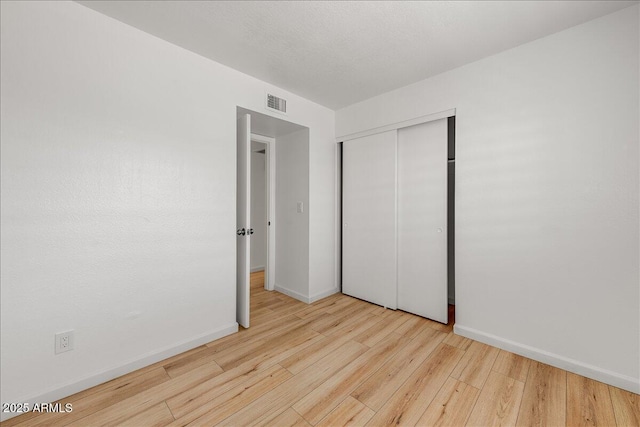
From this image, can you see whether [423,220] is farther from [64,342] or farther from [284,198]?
[64,342]

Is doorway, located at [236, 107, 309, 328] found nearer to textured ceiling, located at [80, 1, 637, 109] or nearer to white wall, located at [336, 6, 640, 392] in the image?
textured ceiling, located at [80, 1, 637, 109]

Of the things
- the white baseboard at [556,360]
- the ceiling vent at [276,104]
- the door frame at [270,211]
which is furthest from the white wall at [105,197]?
the white baseboard at [556,360]

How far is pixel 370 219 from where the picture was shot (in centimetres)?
332

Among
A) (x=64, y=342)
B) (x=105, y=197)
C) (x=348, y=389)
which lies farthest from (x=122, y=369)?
(x=348, y=389)

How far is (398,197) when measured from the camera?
10.1 feet

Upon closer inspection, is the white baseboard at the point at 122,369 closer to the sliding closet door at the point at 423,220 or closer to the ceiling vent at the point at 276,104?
the sliding closet door at the point at 423,220

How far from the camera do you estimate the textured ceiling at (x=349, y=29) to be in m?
1.76

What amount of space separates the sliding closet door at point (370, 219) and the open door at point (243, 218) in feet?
4.83

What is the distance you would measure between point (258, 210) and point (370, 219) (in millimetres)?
2417

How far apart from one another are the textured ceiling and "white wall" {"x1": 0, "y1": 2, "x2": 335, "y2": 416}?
0.77 feet

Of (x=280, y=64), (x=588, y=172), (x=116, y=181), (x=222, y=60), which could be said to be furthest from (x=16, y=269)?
(x=588, y=172)

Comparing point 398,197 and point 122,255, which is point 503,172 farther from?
point 122,255

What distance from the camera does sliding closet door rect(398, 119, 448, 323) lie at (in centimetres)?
272

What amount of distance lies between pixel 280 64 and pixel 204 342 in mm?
2654
